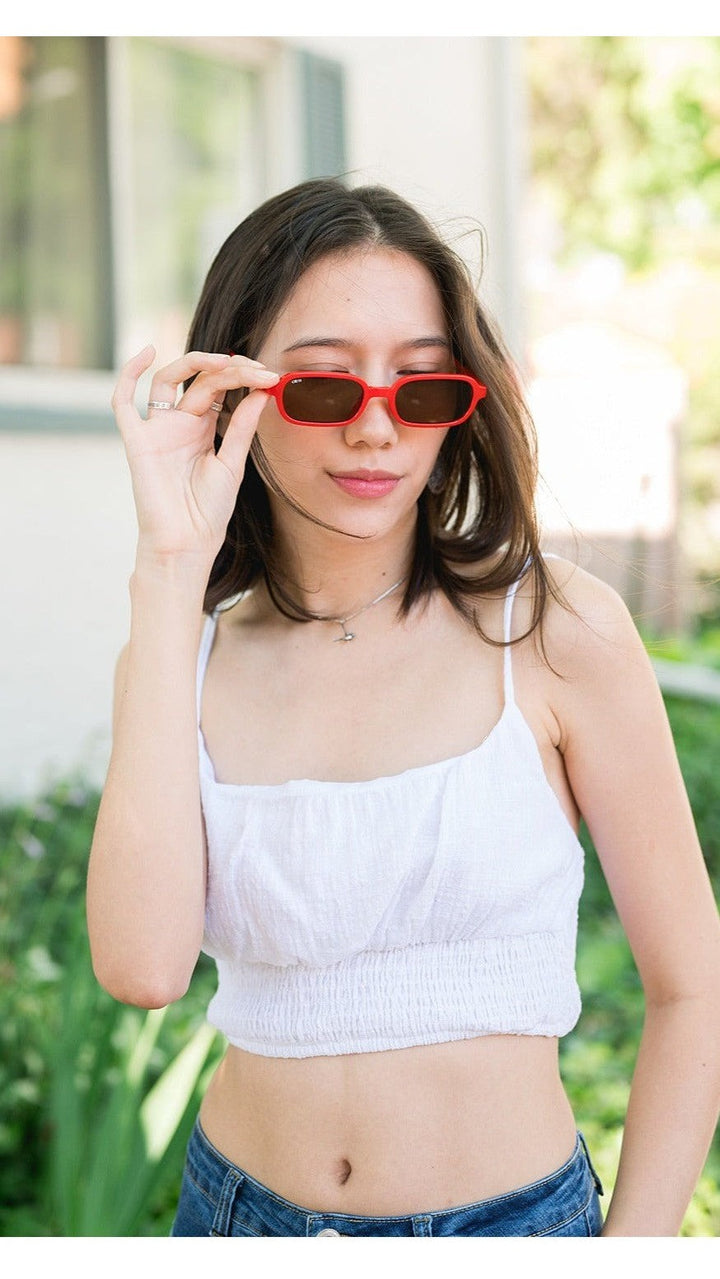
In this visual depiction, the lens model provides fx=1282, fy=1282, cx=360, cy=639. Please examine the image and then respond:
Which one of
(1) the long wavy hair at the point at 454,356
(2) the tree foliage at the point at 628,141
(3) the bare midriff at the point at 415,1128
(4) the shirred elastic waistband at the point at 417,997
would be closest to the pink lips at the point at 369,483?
(1) the long wavy hair at the point at 454,356

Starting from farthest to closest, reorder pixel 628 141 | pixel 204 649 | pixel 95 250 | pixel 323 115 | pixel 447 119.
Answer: pixel 628 141
pixel 447 119
pixel 323 115
pixel 95 250
pixel 204 649

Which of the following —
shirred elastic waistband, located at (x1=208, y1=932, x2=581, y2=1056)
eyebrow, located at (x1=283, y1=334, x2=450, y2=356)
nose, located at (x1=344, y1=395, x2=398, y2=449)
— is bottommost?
shirred elastic waistband, located at (x1=208, y1=932, x2=581, y2=1056)

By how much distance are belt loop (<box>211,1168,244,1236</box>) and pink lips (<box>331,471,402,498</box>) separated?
91 cm

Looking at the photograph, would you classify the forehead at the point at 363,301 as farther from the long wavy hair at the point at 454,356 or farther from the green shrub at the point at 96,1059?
the green shrub at the point at 96,1059

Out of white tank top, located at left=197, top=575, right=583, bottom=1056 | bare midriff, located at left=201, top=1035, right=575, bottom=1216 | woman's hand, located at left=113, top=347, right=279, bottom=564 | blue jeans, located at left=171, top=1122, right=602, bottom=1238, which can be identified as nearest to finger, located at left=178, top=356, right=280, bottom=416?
woman's hand, located at left=113, top=347, right=279, bottom=564

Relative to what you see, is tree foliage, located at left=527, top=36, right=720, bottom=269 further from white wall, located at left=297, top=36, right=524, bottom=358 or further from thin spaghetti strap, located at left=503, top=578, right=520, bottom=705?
thin spaghetti strap, located at left=503, top=578, right=520, bottom=705

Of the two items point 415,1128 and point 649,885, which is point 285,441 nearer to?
point 649,885

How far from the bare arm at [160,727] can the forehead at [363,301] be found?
0.11 meters

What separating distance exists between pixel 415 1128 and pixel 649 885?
0.42 meters

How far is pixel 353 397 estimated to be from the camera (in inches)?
64.0

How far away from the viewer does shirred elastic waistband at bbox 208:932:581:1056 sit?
1.60 meters

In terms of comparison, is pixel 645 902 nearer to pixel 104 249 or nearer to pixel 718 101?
pixel 104 249

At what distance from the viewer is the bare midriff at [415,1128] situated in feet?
5.22

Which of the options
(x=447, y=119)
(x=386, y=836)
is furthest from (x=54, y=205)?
(x=386, y=836)
